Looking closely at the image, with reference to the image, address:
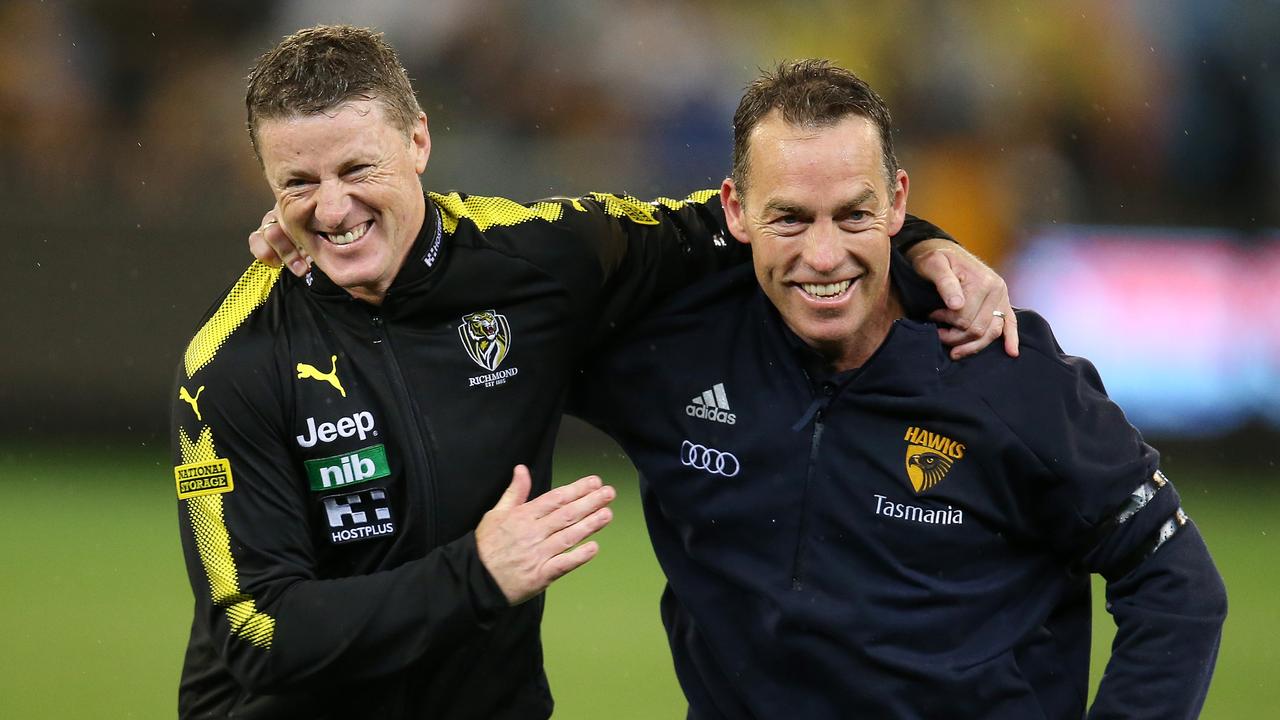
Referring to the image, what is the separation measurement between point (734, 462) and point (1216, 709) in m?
3.67

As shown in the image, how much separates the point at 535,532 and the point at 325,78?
1.11 metres

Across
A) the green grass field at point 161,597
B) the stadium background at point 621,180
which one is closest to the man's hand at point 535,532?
the green grass field at point 161,597

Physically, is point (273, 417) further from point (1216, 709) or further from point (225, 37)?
point (225, 37)

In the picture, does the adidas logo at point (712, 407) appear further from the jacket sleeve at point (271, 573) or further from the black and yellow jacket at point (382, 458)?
the jacket sleeve at point (271, 573)

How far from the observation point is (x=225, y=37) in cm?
1129

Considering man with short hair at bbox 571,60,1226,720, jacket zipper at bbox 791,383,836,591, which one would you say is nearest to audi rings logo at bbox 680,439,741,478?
man with short hair at bbox 571,60,1226,720

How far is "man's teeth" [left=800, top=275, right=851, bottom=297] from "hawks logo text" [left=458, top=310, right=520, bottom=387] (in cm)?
73

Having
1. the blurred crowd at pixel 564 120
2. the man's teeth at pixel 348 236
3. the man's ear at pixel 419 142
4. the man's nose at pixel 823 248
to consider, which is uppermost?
the blurred crowd at pixel 564 120

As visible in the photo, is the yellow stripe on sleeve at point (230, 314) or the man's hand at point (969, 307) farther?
the man's hand at point (969, 307)

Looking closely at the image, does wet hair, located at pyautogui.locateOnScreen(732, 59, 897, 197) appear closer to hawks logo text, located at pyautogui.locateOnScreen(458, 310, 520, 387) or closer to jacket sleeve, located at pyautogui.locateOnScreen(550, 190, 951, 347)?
jacket sleeve, located at pyautogui.locateOnScreen(550, 190, 951, 347)

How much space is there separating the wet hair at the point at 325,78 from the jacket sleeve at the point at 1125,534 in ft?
5.17

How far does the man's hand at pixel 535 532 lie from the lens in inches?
129

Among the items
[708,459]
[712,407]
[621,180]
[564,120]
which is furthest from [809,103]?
[564,120]

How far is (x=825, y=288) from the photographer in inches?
138
